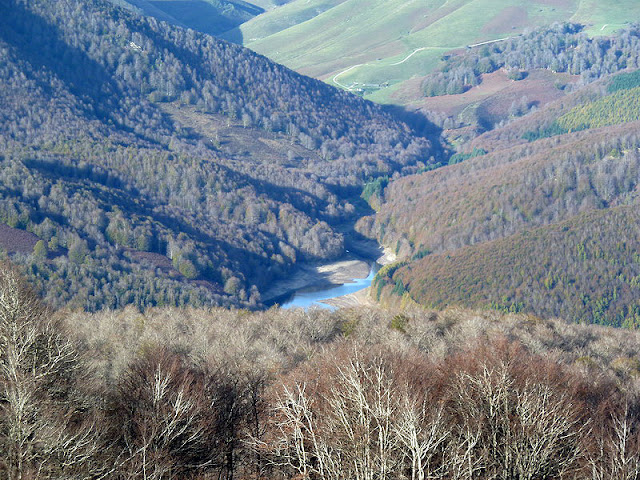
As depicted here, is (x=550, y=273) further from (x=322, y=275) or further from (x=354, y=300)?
(x=322, y=275)

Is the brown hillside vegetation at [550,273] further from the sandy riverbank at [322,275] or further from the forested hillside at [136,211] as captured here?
the forested hillside at [136,211]

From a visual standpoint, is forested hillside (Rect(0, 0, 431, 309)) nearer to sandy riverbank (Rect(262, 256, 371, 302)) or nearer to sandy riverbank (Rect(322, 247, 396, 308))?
sandy riverbank (Rect(262, 256, 371, 302))

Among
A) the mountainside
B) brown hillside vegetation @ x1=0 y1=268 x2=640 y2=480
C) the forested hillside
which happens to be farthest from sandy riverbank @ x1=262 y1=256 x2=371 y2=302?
brown hillside vegetation @ x1=0 y1=268 x2=640 y2=480

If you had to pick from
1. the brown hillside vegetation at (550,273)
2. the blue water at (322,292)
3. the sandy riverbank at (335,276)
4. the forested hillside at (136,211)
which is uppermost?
the forested hillside at (136,211)

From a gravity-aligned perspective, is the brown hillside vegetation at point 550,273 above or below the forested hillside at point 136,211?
below

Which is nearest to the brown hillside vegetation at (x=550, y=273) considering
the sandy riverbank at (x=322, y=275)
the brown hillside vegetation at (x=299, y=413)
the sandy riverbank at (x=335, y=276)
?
the sandy riverbank at (x=335, y=276)

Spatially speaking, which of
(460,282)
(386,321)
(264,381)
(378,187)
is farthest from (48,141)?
(264,381)

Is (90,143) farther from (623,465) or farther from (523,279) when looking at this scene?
(623,465)
